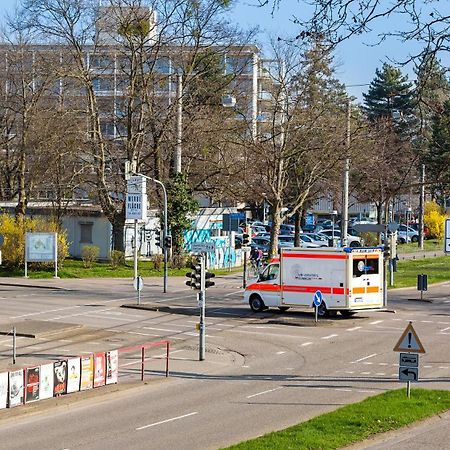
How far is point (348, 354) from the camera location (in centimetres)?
2953

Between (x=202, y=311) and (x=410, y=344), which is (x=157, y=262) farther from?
(x=410, y=344)

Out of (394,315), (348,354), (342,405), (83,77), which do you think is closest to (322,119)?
(83,77)

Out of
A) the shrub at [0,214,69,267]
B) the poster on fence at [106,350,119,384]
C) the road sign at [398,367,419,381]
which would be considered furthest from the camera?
the shrub at [0,214,69,267]

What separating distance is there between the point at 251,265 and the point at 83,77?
1660 cm

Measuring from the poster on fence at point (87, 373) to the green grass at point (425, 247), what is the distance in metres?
60.7

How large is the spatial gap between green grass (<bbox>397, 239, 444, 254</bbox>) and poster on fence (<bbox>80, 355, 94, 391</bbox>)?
60735 millimetres

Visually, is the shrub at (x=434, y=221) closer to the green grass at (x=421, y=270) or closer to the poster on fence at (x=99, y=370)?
the green grass at (x=421, y=270)

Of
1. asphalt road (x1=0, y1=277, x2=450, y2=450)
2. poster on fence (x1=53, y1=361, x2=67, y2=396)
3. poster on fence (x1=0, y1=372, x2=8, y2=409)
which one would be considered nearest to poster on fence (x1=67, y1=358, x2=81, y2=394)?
poster on fence (x1=53, y1=361, x2=67, y2=396)

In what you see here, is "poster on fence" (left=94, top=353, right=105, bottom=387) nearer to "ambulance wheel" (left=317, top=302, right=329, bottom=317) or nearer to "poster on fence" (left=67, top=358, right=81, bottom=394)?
"poster on fence" (left=67, top=358, right=81, bottom=394)

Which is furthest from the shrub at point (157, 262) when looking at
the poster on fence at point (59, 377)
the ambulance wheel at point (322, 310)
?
the poster on fence at point (59, 377)

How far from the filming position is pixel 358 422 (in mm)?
17078

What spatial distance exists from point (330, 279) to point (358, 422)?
70.6ft

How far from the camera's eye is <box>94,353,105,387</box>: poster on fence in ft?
76.3

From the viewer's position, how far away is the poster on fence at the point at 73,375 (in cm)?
2249
